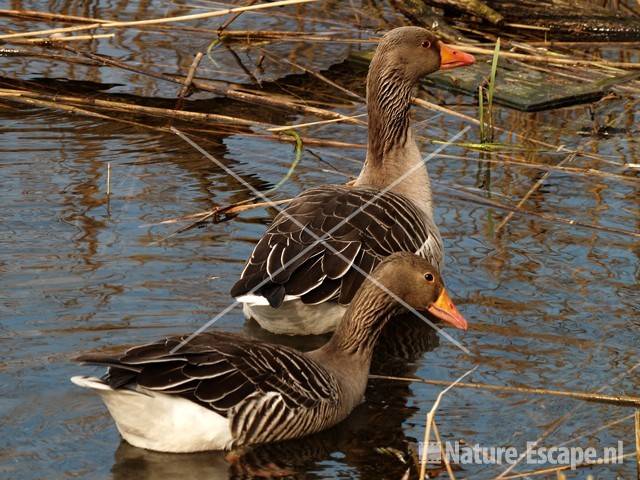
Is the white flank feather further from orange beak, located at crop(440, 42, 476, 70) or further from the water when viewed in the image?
orange beak, located at crop(440, 42, 476, 70)

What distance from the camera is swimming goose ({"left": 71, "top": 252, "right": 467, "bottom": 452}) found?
572cm

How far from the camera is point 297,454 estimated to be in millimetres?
6137

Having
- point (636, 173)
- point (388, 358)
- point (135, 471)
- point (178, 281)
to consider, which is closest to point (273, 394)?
point (135, 471)

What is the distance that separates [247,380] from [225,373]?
133mm

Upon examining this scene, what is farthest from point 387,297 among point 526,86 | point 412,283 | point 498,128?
point 526,86

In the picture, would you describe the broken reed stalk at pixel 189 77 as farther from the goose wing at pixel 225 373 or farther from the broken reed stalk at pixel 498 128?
the goose wing at pixel 225 373

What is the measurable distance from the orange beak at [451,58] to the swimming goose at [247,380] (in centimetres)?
291

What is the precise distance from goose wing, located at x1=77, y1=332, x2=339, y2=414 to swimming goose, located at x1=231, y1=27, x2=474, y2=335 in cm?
61

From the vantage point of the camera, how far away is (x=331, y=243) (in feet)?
24.1

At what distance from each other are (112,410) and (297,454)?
99cm

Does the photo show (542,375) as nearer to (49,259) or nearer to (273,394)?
(273,394)

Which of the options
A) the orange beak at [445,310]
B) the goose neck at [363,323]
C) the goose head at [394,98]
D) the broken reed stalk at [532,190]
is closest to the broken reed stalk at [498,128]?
the broken reed stalk at [532,190]

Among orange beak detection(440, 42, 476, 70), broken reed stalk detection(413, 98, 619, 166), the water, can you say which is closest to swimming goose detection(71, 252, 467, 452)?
Result: the water

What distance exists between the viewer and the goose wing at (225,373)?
18.6 feet
